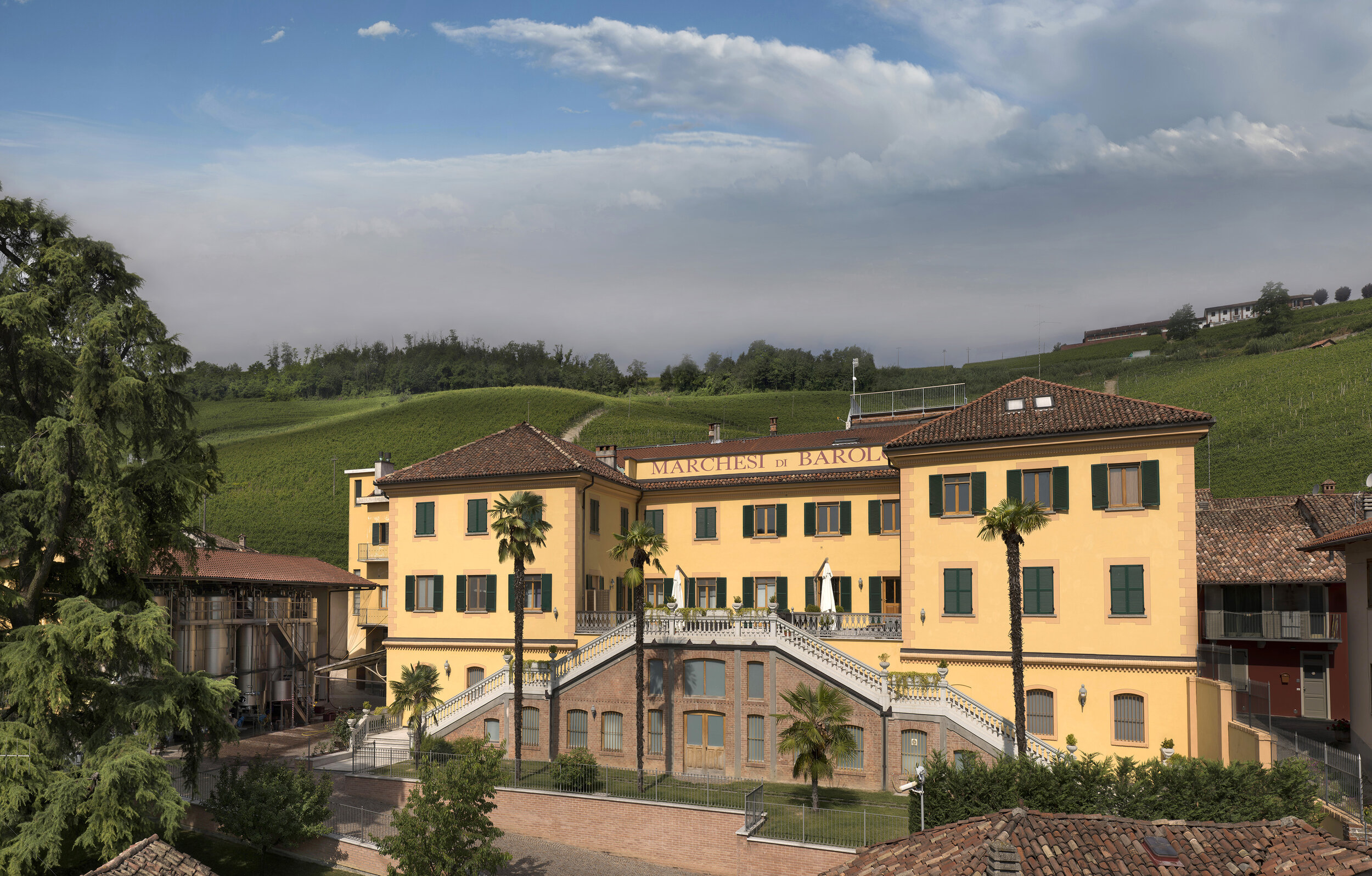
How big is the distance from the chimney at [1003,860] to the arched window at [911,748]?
16154 mm

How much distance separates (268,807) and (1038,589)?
24.3 metres

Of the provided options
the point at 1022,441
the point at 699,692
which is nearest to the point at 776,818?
the point at 699,692

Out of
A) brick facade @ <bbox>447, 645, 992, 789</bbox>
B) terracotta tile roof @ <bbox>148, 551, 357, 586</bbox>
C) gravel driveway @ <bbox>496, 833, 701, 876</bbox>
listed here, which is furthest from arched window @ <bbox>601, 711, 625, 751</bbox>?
terracotta tile roof @ <bbox>148, 551, 357, 586</bbox>

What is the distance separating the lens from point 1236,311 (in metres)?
151

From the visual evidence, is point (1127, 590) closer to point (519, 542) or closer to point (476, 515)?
point (519, 542)

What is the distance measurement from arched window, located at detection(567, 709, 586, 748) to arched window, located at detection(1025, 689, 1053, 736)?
1520 cm

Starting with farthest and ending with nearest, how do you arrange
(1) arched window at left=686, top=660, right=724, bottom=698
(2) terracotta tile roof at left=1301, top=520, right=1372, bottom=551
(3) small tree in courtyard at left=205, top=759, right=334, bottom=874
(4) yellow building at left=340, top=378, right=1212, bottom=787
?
1. (1) arched window at left=686, top=660, right=724, bottom=698
2. (4) yellow building at left=340, top=378, right=1212, bottom=787
3. (2) terracotta tile roof at left=1301, top=520, right=1372, bottom=551
4. (3) small tree in courtyard at left=205, top=759, right=334, bottom=874

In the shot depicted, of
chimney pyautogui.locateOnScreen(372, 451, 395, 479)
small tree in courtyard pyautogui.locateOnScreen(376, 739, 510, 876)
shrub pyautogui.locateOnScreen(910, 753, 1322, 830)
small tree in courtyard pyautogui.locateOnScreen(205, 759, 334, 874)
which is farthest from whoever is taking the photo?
chimney pyautogui.locateOnScreen(372, 451, 395, 479)

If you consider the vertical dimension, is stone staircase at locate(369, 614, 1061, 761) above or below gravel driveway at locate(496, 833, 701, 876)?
above

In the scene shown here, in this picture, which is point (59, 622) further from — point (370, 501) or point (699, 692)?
point (370, 501)

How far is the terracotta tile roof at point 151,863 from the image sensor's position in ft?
57.3

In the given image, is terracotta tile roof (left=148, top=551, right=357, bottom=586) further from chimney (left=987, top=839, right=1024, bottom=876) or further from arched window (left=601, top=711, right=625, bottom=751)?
chimney (left=987, top=839, right=1024, bottom=876)

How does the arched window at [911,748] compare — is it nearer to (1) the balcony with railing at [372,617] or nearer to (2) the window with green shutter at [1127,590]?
(2) the window with green shutter at [1127,590]

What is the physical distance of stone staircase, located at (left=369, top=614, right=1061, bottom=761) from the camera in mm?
30109
